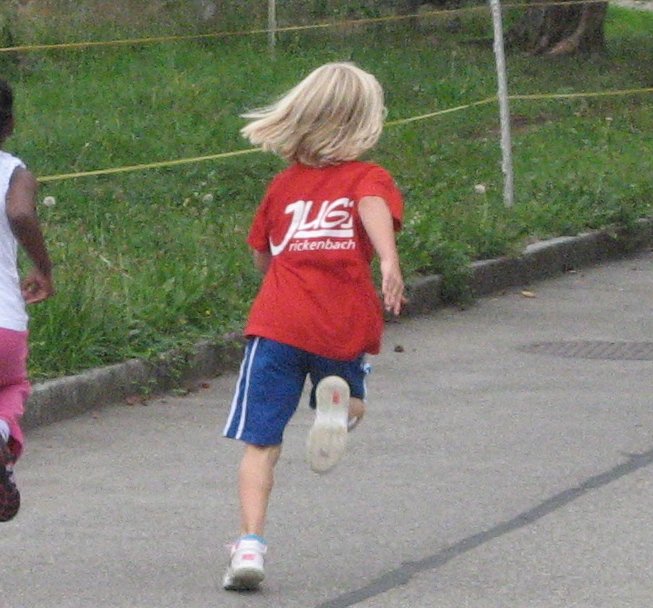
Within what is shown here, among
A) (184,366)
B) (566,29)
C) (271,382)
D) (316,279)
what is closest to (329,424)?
(271,382)

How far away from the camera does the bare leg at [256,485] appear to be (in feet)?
16.7

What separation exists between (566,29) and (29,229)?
17228 millimetres

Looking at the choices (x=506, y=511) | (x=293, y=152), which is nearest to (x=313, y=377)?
(x=293, y=152)

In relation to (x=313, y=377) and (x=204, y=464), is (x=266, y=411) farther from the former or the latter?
(x=204, y=464)

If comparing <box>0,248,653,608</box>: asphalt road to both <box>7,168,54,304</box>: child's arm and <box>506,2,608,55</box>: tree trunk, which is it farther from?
<box>506,2,608,55</box>: tree trunk

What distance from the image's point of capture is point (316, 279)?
5.08 meters

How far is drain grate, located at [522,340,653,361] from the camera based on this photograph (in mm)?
9022

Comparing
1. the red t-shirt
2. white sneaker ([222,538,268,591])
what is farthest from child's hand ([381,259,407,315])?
white sneaker ([222,538,268,591])

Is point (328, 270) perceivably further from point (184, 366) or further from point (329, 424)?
point (184, 366)

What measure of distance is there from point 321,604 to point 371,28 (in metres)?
16.1

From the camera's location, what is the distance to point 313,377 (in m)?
5.18

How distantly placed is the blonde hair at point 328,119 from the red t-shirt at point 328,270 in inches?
3.0

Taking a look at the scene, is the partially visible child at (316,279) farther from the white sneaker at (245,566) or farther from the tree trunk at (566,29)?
the tree trunk at (566,29)

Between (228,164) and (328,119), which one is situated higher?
(328,119)
